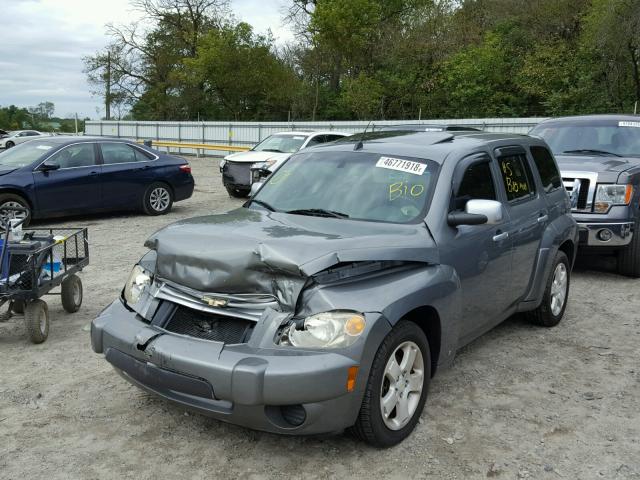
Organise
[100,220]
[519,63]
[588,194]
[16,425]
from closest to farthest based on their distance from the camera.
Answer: [16,425] → [588,194] → [100,220] → [519,63]

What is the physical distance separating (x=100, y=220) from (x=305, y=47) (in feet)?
114

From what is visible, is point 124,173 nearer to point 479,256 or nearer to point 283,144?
point 283,144

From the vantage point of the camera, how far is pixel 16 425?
380 centimetres

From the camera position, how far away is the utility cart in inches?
202

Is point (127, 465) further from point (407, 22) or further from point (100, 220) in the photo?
point (407, 22)

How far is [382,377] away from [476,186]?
1.81 meters

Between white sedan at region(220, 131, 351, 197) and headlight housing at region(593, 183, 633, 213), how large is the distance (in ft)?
25.5

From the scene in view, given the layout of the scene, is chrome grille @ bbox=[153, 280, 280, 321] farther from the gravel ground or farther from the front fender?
the gravel ground

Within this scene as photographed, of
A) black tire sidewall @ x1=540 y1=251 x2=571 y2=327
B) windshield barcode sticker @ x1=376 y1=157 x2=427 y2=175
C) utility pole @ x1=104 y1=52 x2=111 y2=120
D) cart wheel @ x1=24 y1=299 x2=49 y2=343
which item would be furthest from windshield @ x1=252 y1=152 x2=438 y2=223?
utility pole @ x1=104 y1=52 x2=111 y2=120

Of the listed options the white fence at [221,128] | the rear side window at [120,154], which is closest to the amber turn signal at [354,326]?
the rear side window at [120,154]

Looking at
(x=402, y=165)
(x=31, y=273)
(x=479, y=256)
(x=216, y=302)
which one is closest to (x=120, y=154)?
(x=31, y=273)

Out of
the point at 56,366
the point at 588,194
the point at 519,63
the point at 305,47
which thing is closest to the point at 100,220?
the point at 56,366

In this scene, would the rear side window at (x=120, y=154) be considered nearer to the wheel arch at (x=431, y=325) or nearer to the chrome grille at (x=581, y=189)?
the chrome grille at (x=581, y=189)

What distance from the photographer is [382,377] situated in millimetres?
3361
